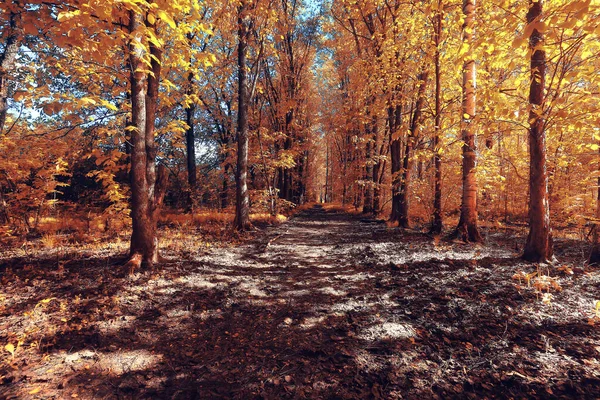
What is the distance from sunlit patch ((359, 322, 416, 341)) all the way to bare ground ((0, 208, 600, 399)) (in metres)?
0.02

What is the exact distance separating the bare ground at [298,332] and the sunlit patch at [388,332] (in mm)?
21

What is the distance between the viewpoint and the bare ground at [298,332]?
2322mm

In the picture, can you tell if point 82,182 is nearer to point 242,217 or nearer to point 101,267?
point 242,217

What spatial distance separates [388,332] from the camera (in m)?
3.14

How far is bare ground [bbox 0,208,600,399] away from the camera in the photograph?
2322 mm

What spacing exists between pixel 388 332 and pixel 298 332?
111 cm

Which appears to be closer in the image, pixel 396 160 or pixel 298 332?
pixel 298 332

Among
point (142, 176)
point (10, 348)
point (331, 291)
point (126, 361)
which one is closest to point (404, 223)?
point (331, 291)

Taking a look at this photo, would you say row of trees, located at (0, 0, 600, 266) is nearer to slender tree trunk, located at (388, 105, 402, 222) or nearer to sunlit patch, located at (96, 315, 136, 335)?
slender tree trunk, located at (388, 105, 402, 222)

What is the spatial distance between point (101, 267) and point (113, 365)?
120 inches

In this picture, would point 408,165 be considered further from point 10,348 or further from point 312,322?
point 10,348

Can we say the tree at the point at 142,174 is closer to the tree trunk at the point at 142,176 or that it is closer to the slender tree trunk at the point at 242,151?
the tree trunk at the point at 142,176

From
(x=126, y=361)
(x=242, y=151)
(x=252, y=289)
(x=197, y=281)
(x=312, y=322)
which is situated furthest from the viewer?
(x=242, y=151)

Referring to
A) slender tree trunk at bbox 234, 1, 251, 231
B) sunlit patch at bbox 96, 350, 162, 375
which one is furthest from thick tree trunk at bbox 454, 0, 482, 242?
sunlit patch at bbox 96, 350, 162, 375
